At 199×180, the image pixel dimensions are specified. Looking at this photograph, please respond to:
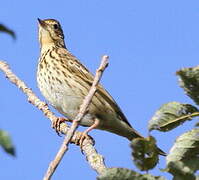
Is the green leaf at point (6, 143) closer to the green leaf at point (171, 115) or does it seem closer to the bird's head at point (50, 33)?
the green leaf at point (171, 115)

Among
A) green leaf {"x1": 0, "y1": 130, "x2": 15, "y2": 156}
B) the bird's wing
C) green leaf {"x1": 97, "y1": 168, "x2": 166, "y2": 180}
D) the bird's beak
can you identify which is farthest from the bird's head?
green leaf {"x1": 0, "y1": 130, "x2": 15, "y2": 156}

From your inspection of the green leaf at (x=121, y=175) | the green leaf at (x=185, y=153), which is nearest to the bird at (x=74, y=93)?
the green leaf at (x=185, y=153)

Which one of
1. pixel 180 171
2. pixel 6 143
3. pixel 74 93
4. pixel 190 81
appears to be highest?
pixel 74 93

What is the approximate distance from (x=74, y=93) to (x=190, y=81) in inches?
210

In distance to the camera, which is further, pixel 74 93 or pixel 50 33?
pixel 50 33

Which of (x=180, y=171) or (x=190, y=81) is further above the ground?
(x=190, y=81)

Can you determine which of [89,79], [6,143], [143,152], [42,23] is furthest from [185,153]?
[42,23]

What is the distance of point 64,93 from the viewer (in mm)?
7434

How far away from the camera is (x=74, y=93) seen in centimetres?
757

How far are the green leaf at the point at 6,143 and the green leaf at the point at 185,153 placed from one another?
0.78 m

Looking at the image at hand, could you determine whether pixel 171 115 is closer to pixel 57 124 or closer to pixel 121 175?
pixel 121 175

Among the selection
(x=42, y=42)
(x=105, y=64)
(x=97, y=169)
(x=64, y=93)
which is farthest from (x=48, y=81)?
(x=105, y=64)

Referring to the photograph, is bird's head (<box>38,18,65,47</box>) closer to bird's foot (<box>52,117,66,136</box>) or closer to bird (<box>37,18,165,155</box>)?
bird (<box>37,18,165,155</box>)

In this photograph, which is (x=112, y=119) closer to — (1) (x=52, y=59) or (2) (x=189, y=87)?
(1) (x=52, y=59)
